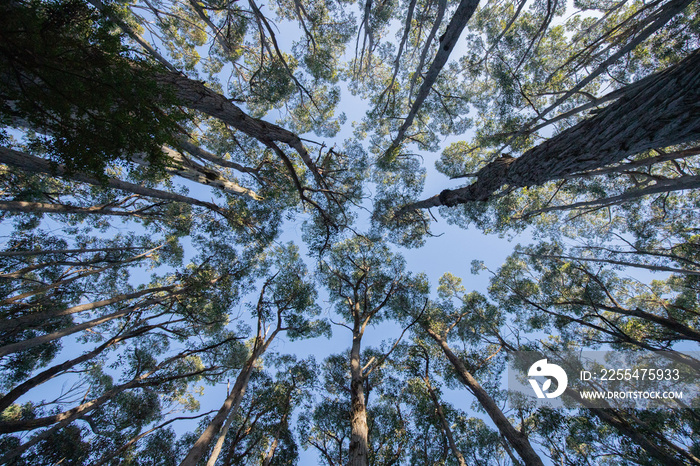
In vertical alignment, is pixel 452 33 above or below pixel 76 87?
above

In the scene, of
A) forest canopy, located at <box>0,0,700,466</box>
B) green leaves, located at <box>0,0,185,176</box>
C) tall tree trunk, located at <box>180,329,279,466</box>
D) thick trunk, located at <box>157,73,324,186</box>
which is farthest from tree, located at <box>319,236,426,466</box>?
green leaves, located at <box>0,0,185,176</box>

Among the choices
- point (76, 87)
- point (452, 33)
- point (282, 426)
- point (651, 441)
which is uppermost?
point (452, 33)

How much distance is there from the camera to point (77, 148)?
9.48ft

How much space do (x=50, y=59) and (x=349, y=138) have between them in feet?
29.9

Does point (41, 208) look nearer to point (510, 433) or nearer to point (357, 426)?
point (357, 426)

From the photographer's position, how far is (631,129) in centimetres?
266

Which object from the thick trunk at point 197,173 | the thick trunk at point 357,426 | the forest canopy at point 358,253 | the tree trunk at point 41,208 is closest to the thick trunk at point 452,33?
the forest canopy at point 358,253

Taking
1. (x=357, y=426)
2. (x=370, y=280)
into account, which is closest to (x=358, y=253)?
(x=370, y=280)

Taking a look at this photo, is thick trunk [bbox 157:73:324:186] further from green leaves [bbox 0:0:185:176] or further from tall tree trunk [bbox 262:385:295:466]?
tall tree trunk [bbox 262:385:295:466]

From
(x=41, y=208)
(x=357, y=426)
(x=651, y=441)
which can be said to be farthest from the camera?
(x=651, y=441)

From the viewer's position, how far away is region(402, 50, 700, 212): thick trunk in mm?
2283

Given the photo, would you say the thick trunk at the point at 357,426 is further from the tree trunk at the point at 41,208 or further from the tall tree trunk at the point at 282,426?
the tree trunk at the point at 41,208

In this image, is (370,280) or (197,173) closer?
(197,173)

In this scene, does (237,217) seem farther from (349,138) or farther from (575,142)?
(575,142)
